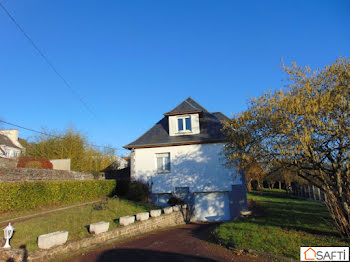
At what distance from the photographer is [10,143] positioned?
33.6 m

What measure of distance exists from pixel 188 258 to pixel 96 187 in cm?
1139

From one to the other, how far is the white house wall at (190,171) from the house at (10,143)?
22367 millimetres

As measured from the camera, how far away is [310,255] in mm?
5500

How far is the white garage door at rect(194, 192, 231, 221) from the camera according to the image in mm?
15000

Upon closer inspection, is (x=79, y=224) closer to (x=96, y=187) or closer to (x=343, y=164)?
(x=96, y=187)

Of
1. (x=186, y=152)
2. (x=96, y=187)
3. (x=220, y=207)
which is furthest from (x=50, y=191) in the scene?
(x=220, y=207)

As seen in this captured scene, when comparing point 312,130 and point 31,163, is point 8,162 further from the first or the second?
point 312,130

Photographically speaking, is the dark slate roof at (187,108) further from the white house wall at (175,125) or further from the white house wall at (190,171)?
the white house wall at (190,171)

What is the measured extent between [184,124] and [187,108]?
4.19ft

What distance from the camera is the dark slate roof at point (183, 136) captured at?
15742mm

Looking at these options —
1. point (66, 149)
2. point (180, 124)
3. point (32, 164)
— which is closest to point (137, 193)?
point (180, 124)

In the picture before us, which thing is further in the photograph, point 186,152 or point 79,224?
point 186,152

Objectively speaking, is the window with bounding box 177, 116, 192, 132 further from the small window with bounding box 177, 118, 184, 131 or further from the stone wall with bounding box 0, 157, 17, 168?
the stone wall with bounding box 0, 157, 17, 168

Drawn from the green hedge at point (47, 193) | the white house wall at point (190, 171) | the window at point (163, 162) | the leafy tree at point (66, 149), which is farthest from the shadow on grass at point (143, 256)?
the leafy tree at point (66, 149)
